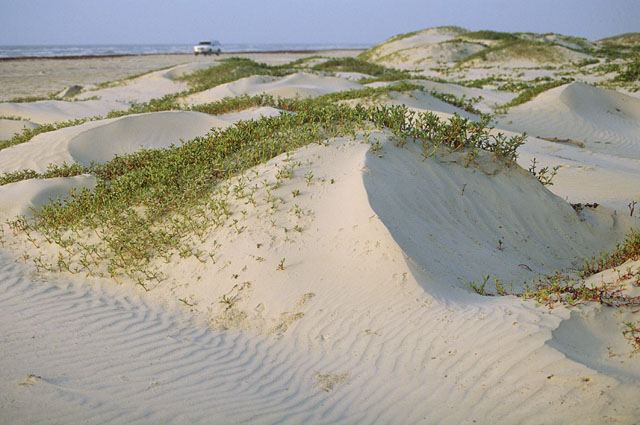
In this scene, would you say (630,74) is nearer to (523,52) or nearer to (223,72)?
(523,52)

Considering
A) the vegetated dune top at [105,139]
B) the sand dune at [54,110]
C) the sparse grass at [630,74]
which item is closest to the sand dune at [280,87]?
the sand dune at [54,110]

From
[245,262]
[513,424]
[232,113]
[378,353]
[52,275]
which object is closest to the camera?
[513,424]

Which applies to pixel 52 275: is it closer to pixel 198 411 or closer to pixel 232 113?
pixel 198 411

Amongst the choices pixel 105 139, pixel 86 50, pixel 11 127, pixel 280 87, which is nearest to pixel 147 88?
pixel 280 87

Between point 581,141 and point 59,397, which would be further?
point 581,141

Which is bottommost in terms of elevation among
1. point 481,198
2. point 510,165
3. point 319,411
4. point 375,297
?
point 319,411

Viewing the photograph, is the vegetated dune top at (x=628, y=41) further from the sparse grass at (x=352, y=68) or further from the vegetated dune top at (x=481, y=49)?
the sparse grass at (x=352, y=68)

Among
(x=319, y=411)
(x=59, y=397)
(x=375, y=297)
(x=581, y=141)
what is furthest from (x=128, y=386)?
(x=581, y=141)
